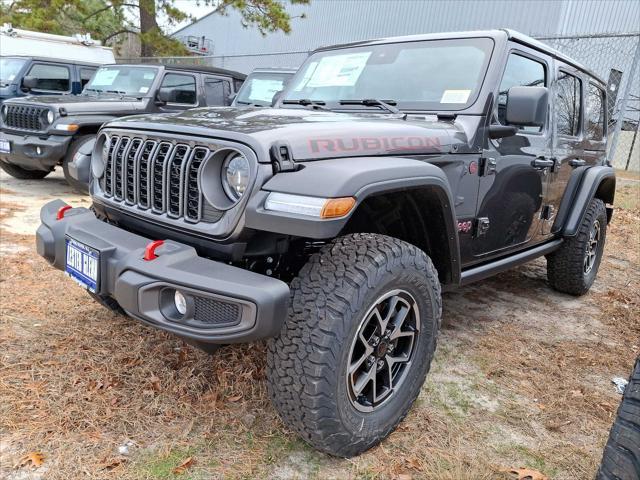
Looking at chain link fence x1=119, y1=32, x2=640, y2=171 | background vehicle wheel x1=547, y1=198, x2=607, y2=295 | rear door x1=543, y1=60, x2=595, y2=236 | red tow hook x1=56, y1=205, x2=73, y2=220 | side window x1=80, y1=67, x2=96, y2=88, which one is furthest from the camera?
side window x1=80, y1=67, x2=96, y2=88

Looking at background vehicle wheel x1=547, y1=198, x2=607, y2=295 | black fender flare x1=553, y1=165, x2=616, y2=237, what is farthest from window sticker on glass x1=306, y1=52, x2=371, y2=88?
background vehicle wheel x1=547, y1=198, x2=607, y2=295

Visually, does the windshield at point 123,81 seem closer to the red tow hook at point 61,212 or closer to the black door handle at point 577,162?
the red tow hook at point 61,212

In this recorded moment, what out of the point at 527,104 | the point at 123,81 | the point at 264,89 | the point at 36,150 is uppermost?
the point at 527,104

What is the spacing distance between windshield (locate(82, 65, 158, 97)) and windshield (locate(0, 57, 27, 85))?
2200 mm

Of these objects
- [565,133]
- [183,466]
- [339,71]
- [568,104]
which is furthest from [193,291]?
[568,104]

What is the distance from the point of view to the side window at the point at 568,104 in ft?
12.0

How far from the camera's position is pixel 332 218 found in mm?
1779

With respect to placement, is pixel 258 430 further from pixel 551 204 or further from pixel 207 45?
pixel 207 45

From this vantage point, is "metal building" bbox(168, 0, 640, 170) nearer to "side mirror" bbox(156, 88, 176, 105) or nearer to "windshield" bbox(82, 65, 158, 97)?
"windshield" bbox(82, 65, 158, 97)

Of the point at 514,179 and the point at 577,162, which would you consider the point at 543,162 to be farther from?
the point at 577,162

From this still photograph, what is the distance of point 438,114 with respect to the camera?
2.82 m

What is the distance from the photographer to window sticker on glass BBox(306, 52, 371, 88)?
321 cm

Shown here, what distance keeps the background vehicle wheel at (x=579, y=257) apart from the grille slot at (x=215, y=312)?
309 cm

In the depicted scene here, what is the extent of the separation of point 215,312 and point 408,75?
1937 mm
